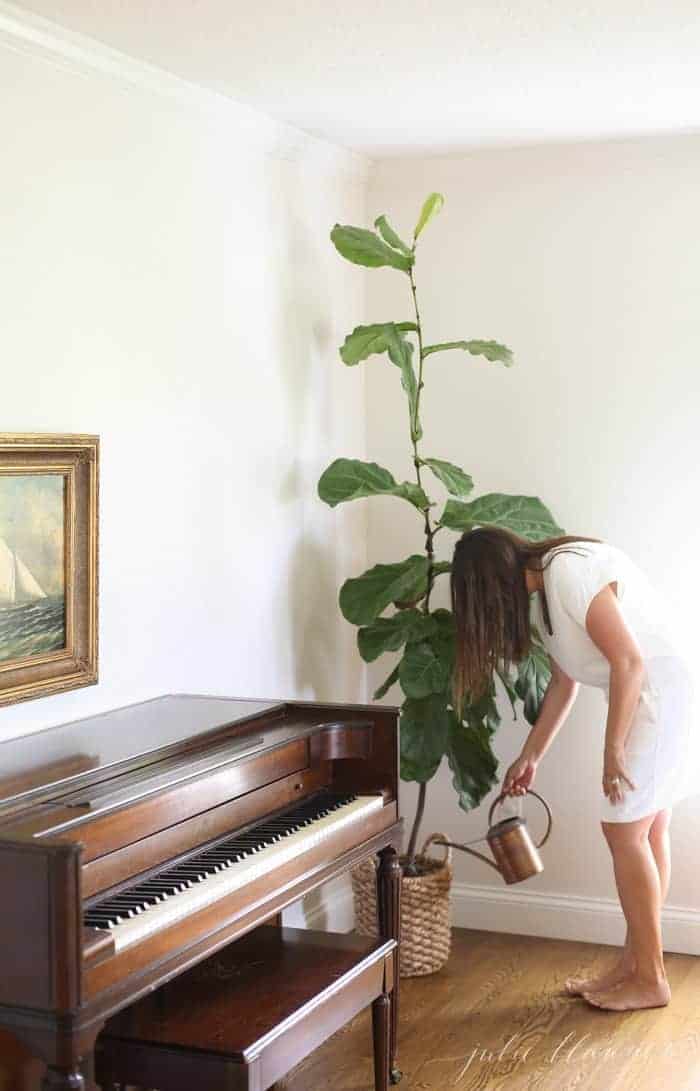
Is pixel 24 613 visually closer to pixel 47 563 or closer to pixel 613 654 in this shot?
pixel 47 563

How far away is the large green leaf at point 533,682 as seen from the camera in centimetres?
418

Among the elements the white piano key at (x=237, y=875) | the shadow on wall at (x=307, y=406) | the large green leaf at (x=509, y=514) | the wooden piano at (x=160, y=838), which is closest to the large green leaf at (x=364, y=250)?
the shadow on wall at (x=307, y=406)

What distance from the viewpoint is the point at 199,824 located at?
2865 millimetres

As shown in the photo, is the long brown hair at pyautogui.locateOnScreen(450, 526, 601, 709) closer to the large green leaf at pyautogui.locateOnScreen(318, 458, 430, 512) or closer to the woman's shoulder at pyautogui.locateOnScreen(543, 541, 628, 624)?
the woman's shoulder at pyautogui.locateOnScreen(543, 541, 628, 624)

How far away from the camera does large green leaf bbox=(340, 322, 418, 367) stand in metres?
4.17

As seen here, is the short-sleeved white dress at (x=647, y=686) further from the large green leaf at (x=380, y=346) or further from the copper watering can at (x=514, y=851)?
the large green leaf at (x=380, y=346)

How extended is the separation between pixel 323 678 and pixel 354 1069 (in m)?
1.34

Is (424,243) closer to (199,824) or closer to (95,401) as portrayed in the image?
(95,401)

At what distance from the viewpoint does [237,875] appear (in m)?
2.73

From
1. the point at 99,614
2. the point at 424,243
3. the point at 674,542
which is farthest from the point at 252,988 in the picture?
the point at 424,243

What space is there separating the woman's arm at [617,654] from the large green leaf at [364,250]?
1174mm

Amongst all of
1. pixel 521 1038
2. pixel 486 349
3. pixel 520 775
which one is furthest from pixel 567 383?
pixel 521 1038

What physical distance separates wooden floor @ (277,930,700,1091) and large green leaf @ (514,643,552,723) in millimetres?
793

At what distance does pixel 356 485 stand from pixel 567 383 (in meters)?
0.85
